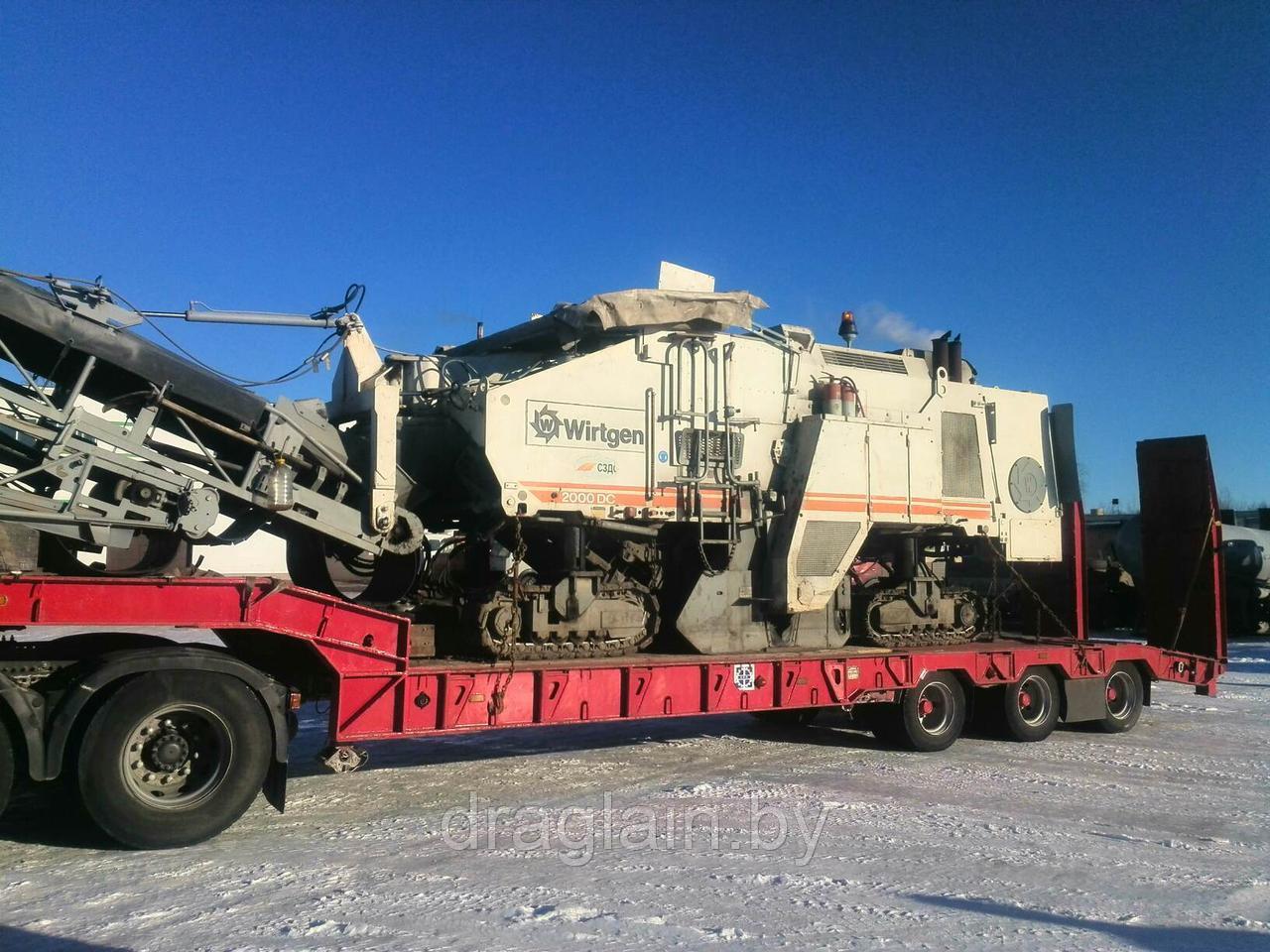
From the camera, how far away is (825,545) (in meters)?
10.2

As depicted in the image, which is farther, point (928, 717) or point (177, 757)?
point (928, 717)

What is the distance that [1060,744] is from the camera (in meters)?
11.4

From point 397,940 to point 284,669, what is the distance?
11.1 ft

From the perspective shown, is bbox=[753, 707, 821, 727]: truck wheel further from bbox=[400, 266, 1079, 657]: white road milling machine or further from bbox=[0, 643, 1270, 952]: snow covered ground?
Answer: bbox=[0, 643, 1270, 952]: snow covered ground

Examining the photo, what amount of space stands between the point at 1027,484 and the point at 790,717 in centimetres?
410

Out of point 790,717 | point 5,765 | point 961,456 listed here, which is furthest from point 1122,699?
point 5,765

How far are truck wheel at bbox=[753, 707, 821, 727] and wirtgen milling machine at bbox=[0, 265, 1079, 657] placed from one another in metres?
1.22

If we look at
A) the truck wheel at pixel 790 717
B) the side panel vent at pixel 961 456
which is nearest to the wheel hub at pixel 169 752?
the truck wheel at pixel 790 717

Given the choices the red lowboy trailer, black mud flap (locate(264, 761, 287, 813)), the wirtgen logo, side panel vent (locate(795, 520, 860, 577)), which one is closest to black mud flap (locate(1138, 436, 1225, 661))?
the red lowboy trailer

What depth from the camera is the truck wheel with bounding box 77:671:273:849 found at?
6.41 metres

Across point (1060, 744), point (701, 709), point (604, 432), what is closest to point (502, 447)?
point (604, 432)

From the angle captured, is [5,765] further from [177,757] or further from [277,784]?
[277,784]

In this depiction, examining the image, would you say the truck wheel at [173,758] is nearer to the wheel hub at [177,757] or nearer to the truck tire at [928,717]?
the wheel hub at [177,757]

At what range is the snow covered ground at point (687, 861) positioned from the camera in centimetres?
521
